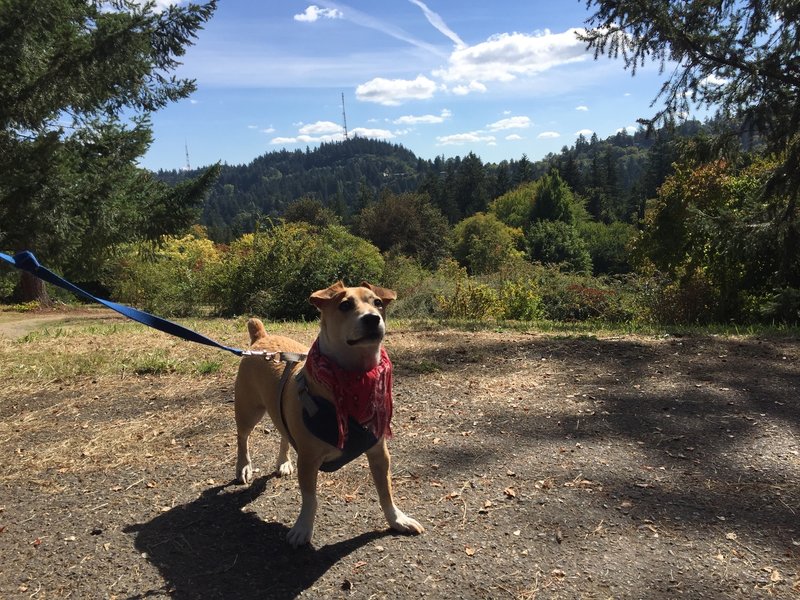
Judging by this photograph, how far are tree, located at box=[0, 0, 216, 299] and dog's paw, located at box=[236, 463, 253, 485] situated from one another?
1102cm

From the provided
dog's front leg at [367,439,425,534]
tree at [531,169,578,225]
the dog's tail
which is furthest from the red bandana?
tree at [531,169,578,225]

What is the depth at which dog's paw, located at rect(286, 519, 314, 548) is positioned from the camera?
9.76 ft

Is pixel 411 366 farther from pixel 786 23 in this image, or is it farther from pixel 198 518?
pixel 786 23

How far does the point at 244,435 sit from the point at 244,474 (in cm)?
29

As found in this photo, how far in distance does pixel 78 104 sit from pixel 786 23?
45.8ft

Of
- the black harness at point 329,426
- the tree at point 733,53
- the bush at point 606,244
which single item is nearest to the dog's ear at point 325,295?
the black harness at point 329,426

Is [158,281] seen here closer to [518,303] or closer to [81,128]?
[81,128]

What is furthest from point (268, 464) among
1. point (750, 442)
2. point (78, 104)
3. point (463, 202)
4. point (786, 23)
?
point (463, 202)

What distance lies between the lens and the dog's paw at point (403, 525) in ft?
10.2

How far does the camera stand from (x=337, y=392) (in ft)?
8.87

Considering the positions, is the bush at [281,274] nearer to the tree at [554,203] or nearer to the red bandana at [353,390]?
the red bandana at [353,390]

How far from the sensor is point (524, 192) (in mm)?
82562

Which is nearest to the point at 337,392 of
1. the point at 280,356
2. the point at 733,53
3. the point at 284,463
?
the point at 280,356

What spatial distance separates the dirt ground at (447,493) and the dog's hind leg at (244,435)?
111 millimetres
